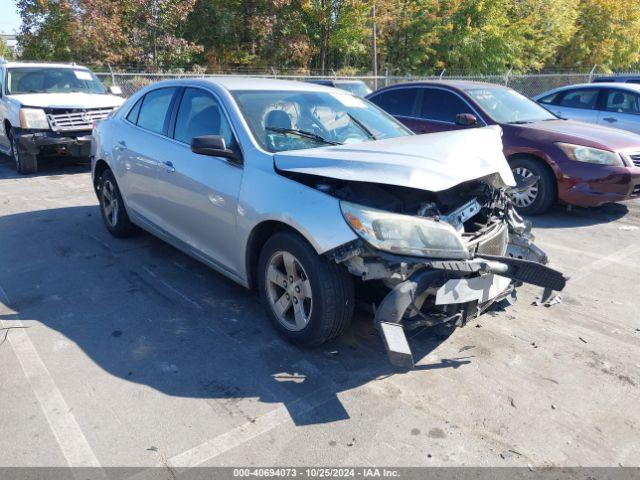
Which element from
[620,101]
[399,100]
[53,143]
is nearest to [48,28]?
[53,143]

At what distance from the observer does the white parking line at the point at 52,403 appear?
259cm

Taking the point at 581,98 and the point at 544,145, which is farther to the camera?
the point at 581,98

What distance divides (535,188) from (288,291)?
4.75 m

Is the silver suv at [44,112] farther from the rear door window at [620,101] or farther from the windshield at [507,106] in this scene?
the rear door window at [620,101]

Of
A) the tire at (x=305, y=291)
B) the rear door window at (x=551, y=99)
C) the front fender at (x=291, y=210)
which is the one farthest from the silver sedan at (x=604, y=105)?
the tire at (x=305, y=291)

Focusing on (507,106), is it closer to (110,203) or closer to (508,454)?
(110,203)

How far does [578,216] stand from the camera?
709 centimetres

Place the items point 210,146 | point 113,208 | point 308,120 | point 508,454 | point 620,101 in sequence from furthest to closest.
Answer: point 620,101, point 113,208, point 308,120, point 210,146, point 508,454

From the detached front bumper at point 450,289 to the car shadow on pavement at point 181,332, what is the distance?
1.42ft

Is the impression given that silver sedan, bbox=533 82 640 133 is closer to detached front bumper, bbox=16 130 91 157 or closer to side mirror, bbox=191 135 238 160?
side mirror, bbox=191 135 238 160

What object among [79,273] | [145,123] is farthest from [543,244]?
[79,273]

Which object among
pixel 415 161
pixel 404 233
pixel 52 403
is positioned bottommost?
pixel 52 403

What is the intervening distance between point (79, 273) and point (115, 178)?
114 cm

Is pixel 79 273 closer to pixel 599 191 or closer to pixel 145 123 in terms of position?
pixel 145 123
